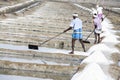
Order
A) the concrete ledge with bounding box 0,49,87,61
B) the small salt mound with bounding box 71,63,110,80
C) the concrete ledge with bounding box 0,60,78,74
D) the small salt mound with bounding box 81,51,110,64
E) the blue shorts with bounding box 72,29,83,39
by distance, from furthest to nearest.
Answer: the blue shorts with bounding box 72,29,83,39
the concrete ledge with bounding box 0,49,87,61
the small salt mound with bounding box 81,51,110,64
the concrete ledge with bounding box 0,60,78,74
the small salt mound with bounding box 71,63,110,80

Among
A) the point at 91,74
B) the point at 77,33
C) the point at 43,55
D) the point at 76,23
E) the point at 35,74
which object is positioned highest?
the point at 76,23

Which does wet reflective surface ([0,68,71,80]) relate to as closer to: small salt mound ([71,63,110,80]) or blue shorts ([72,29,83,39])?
small salt mound ([71,63,110,80])

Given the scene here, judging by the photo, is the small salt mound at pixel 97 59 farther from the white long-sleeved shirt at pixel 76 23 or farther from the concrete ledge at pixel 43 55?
the white long-sleeved shirt at pixel 76 23

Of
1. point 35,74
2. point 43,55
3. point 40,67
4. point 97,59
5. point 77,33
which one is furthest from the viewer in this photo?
point 77,33

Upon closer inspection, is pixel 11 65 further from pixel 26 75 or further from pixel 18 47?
pixel 18 47

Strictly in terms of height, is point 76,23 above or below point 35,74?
above

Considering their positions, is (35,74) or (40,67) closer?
(35,74)

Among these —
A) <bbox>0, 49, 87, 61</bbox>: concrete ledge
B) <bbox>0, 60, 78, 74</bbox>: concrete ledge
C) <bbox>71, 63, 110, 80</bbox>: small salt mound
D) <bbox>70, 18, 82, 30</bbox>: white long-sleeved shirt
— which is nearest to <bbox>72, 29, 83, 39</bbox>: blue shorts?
<bbox>70, 18, 82, 30</bbox>: white long-sleeved shirt

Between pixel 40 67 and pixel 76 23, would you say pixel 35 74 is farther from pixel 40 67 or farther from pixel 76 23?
pixel 76 23

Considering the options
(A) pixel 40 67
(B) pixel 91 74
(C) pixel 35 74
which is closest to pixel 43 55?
(A) pixel 40 67

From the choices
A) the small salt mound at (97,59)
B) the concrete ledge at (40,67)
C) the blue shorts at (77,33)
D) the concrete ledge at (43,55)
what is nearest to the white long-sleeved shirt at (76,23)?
the blue shorts at (77,33)

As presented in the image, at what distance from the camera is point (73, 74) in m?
10.5

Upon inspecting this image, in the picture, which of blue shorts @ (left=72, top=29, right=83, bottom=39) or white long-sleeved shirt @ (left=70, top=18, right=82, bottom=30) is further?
blue shorts @ (left=72, top=29, right=83, bottom=39)

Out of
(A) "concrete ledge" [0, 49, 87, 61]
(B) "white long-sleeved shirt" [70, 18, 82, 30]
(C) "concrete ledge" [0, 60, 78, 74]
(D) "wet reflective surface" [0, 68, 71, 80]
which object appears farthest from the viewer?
(B) "white long-sleeved shirt" [70, 18, 82, 30]
